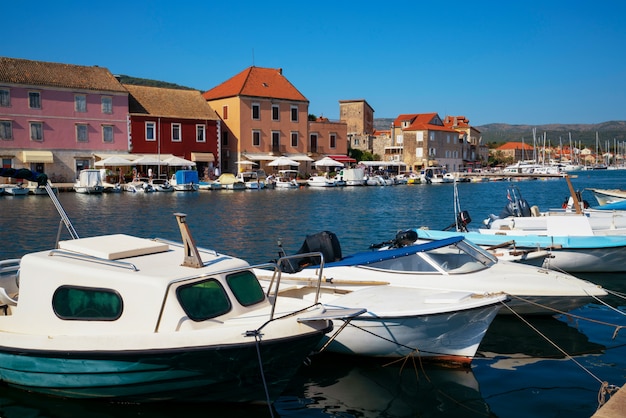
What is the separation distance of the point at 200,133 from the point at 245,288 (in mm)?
53084

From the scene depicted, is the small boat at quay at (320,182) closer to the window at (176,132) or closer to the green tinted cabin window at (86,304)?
the window at (176,132)

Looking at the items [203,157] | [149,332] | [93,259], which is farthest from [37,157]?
[149,332]

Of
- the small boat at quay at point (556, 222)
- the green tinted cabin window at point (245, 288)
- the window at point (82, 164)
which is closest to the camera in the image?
the green tinted cabin window at point (245, 288)

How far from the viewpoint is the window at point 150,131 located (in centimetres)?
5634

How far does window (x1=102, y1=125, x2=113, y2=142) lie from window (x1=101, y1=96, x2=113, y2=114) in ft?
4.50

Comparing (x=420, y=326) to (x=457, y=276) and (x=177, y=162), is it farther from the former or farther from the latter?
(x=177, y=162)

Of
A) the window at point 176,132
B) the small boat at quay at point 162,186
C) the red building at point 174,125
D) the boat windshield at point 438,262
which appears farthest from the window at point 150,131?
the boat windshield at point 438,262

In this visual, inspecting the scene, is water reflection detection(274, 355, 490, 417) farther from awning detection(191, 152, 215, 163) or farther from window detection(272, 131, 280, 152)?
window detection(272, 131, 280, 152)

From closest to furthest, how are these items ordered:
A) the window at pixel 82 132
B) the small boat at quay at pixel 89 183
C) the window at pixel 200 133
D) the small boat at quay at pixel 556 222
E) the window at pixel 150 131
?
the small boat at quay at pixel 556 222 → the small boat at quay at pixel 89 183 → the window at pixel 82 132 → the window at pixel 150 131 → the window at pixel 200 133

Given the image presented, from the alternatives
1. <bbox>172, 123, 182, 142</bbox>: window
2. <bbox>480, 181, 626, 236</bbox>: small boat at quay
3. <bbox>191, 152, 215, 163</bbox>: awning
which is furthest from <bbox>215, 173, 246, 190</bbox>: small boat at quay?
<bbox>480, 181, 626, 236</bbox>: small boat at quay

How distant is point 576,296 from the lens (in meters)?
10.9

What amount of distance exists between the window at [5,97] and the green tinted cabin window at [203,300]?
1934 inches

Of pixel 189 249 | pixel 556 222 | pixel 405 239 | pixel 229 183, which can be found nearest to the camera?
pixel 189 249

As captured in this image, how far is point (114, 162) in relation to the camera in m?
51.5
